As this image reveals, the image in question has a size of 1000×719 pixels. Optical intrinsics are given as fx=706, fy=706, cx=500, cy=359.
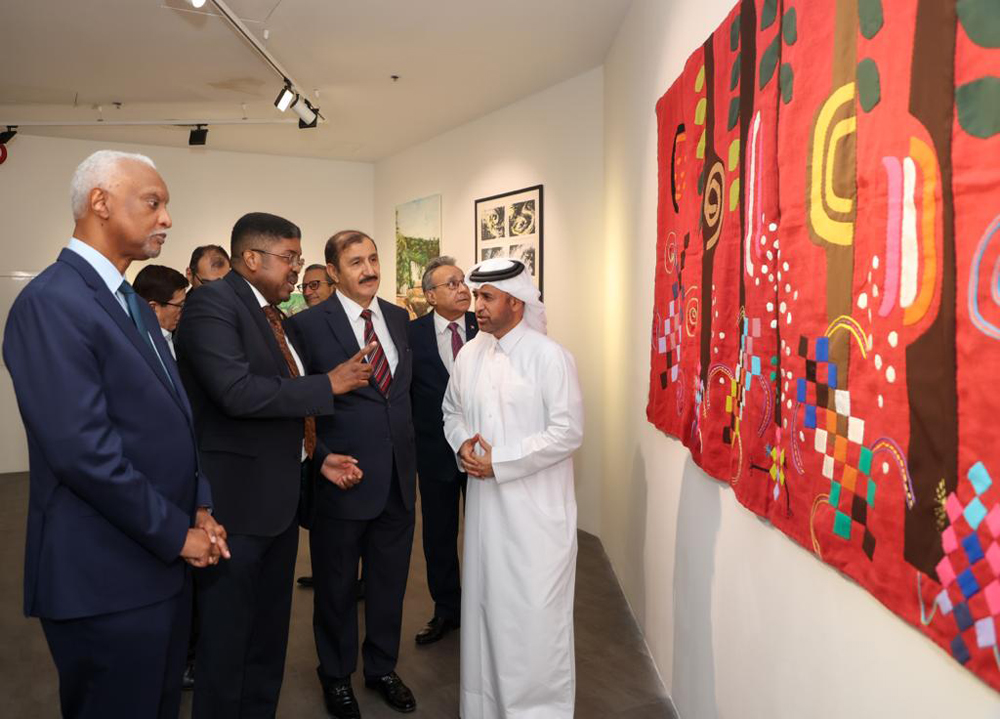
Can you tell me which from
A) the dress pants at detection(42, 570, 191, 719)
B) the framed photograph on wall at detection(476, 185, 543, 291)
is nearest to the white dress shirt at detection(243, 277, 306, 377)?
the dress pants at detection(42, 570, 191, 719)

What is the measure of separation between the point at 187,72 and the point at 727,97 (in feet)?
16.4

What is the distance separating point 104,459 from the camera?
156 centimetres

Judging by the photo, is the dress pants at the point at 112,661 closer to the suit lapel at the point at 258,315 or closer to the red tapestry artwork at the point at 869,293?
the suit lapel at the point at 258,315

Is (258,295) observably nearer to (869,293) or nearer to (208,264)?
(208,264)

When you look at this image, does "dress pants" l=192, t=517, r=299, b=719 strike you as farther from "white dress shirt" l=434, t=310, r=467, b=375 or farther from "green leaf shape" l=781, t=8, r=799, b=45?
"green leaf shape" l=781, t=8, r=799, b=45

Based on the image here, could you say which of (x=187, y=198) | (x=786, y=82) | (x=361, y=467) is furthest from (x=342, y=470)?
(x=187, y=198)

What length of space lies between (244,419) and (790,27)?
1.96 m

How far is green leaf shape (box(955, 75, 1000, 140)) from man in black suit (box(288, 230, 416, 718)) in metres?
2.18

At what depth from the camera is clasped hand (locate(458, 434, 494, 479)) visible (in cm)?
262

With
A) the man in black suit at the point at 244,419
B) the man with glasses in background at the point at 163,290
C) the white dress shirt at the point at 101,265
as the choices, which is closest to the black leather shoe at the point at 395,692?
the man in black suit at the point at 244,419

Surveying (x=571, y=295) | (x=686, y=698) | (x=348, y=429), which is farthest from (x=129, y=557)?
(x=571, y=295)

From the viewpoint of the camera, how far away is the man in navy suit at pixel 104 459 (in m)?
1.56

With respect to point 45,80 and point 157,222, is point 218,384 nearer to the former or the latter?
point 157,222

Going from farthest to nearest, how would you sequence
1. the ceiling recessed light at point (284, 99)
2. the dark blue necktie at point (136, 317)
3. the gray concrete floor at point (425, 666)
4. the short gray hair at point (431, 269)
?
1. the ceiling recessed light at point (284, 99)
2. the short gray hair at point (431, 269)
3. the gray concrete floor at point (425, 666)
4. the dark blue necktie at point (136, 317)
